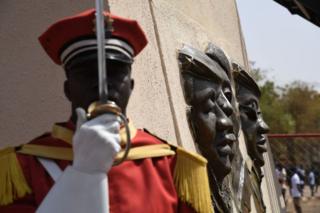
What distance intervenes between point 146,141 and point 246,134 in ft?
8.97

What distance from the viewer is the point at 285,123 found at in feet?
121

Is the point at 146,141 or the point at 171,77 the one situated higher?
the point at 171,77

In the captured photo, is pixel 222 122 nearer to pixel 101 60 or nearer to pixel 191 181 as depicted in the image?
pixel 191 181

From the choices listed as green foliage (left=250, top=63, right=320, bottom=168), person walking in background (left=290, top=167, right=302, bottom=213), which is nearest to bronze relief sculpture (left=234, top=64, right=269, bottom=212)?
person walking in background (left=290, top=167, right=302, bottom=213)

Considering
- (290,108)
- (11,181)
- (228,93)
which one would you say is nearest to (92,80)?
(11,181)

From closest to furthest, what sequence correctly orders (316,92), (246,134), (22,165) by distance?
(22,165)
(246,134)
(316,92)

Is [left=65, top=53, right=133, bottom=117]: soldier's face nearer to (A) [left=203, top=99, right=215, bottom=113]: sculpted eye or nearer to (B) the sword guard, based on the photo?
(B) the sword guard

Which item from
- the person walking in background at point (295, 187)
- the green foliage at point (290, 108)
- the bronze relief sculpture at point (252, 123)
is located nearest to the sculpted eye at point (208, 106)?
the bronze relief sculpture at point (252, 123)

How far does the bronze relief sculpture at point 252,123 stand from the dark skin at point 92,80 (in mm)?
2725

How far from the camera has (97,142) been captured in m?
1.72

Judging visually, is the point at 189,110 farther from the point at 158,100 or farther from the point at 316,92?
the point at 316,92

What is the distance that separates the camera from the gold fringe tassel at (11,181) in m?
2.05

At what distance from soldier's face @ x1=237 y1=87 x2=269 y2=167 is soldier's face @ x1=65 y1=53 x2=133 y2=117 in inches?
110

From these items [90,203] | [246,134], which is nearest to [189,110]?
[246,134]
